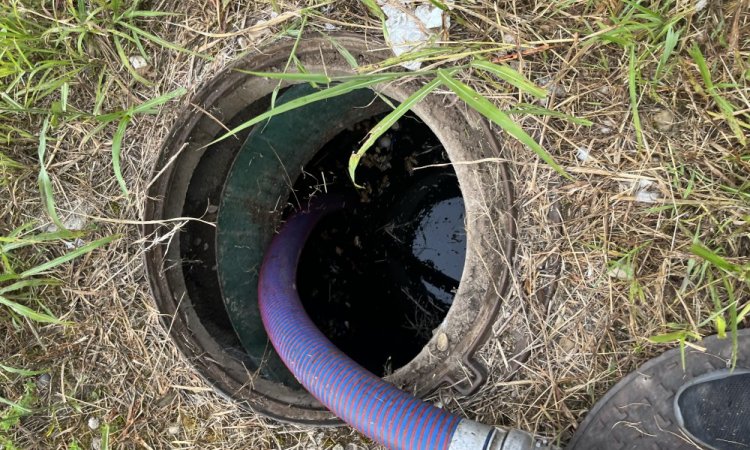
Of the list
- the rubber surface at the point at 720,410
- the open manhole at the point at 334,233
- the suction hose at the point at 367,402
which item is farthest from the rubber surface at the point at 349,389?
the rubber surface at the point at 720,410

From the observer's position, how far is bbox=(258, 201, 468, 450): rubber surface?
1251 millimetres

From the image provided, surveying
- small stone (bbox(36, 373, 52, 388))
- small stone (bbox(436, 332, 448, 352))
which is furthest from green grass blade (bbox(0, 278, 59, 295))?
small stone (bbox(436, 332, 448, 352))

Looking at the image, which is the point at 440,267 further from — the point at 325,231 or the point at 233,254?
the point at 233,254

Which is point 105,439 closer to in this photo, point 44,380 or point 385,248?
point 44,380

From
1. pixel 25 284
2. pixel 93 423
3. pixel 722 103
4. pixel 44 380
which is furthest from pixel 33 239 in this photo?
pixel 722 103

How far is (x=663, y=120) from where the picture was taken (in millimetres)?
1238

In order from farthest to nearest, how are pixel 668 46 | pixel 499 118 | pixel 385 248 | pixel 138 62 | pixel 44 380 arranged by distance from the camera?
pixel 385 248
pixel 44 380
pixel 138 62
pixel 668 46
pixel 499 118

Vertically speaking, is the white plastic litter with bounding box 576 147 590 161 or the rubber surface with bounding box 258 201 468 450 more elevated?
the white plastic litter with bounding box 576 147 590 161

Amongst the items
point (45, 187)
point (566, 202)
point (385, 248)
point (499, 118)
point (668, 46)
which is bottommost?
point (385, 248)

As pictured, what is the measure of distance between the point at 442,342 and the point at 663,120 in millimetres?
766

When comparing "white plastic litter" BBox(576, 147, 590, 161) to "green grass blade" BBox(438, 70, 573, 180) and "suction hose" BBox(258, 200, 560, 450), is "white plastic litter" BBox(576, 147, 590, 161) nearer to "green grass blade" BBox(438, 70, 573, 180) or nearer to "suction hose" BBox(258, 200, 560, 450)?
"green grass blade" BBox(438, 70, 573, 180)

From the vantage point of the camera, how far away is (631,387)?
1274 millimetres

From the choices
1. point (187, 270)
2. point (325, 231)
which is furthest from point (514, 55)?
point (325, 231)

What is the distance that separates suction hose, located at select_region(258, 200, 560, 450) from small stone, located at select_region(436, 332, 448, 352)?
19 centimetres
